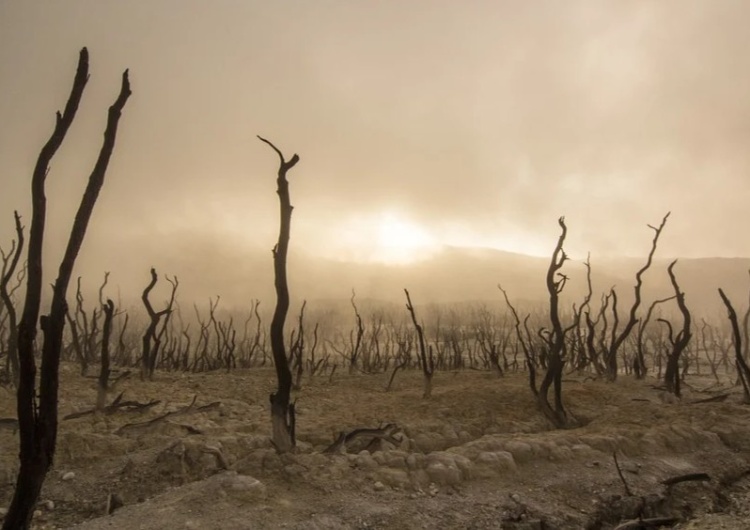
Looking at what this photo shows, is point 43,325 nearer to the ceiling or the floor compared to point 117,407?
nearer to the ceiling

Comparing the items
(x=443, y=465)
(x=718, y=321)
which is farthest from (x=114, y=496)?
(x=718, y=321)

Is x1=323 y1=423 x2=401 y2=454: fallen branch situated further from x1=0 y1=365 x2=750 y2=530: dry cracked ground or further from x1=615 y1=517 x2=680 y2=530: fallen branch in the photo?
x1=615 y1=517 x2=680 y2=530: fallen branch

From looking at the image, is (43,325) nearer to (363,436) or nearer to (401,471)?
(401,471)

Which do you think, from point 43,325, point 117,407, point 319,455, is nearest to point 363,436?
point 319,455

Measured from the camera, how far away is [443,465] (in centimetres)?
551

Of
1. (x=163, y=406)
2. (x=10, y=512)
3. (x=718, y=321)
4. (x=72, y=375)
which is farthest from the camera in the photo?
(x=718, y=321)

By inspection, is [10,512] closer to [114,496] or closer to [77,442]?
[114,496]

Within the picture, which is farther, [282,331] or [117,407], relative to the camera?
[117,407]

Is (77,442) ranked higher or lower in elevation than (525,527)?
higher

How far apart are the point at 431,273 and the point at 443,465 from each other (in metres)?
109

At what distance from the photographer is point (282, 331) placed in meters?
5.75

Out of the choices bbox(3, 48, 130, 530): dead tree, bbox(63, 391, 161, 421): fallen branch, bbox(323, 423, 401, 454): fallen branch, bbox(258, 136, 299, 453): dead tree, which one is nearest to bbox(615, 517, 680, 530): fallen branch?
bbox(323, 423, 401, 454): fallen branch

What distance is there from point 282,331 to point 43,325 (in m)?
2.58

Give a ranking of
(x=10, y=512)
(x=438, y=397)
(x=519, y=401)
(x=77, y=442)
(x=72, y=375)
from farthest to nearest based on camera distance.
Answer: (x=72, y=375) < (x=438, y=397) < (x=519, y=401) < (x=77, y=442) < (x=10, y=512)
